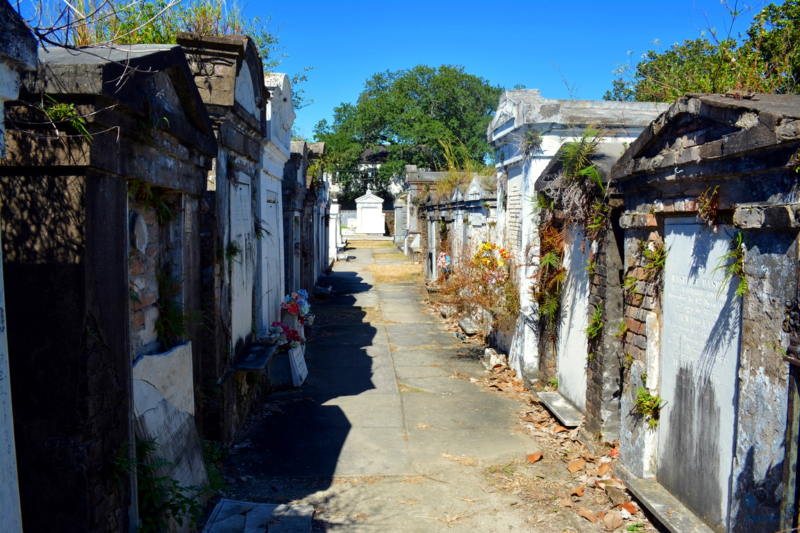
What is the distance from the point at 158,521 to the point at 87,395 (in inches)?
40.5

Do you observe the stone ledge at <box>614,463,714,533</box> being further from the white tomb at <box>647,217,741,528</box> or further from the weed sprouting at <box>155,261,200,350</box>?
the weed sprouting at <box>155,261,200,350</box>

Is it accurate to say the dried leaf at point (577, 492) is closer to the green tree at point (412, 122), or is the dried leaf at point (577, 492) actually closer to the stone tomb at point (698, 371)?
the stone tomb at point (698, 371)

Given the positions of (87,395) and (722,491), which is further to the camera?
(722,491)

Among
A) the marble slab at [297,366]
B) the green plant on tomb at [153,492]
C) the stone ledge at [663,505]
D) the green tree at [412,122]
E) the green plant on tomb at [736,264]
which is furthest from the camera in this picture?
the green tree at [412,122]

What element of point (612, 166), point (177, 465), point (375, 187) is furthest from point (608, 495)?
point (375, 187)

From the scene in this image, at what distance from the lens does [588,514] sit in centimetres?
423

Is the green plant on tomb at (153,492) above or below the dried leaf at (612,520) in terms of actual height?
above

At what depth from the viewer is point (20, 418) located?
2.51 meters

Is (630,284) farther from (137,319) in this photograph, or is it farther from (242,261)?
(242,261)

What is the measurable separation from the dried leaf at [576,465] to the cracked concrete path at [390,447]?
0.42m

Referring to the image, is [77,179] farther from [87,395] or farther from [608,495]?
[608,495]

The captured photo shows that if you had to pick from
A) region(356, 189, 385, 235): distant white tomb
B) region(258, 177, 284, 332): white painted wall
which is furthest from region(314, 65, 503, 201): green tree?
region(258, 177, 284, 332): white painted wall

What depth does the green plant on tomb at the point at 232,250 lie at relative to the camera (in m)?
5.43

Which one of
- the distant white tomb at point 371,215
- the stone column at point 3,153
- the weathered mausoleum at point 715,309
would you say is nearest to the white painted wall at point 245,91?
the stone column at point 3,153
